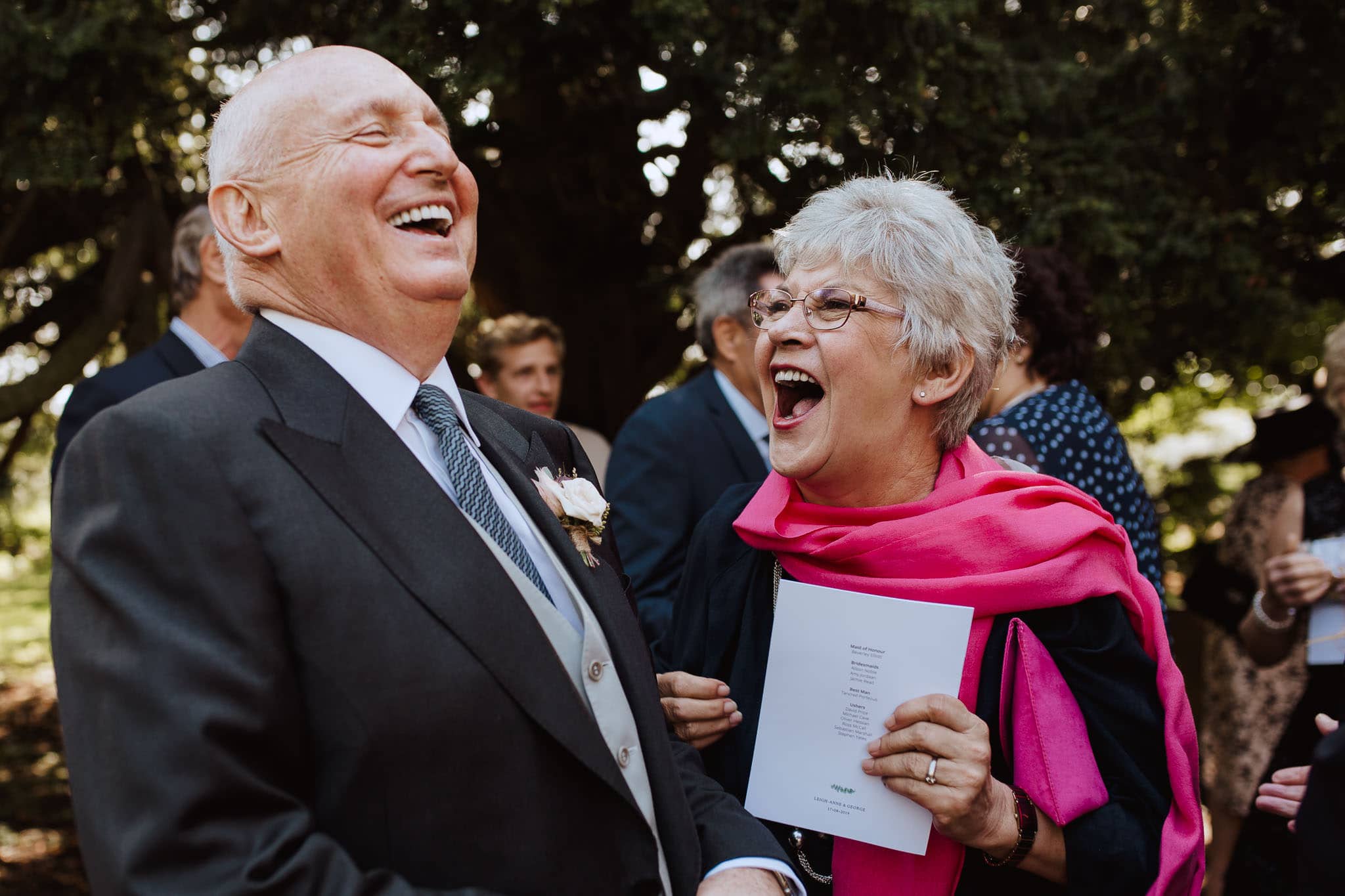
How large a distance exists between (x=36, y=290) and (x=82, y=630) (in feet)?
21.3

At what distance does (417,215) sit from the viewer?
1.74 metres

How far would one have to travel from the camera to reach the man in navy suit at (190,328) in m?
3.68

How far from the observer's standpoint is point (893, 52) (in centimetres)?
420

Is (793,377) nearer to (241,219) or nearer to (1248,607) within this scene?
(241,219)

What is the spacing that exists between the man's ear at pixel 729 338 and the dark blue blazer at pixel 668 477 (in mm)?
170

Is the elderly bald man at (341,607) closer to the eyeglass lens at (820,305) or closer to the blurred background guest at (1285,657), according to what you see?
the eyeglass lens at (820,305)

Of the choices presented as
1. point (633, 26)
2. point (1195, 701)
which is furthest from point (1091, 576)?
point (1195, 701)

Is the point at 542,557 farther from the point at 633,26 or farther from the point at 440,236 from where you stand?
the point at 633,26

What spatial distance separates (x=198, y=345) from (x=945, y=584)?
2.89 meters

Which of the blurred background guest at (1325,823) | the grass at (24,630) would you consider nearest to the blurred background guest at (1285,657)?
the blurred background guest at (1325,823)

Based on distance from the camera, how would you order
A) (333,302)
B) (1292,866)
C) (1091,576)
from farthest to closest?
(1292,866)
(1091,576)
(333,302)

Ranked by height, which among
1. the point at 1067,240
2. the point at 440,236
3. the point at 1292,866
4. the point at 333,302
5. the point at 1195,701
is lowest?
the point at 1195,701

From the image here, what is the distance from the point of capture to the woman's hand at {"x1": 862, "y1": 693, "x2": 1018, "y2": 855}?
1.94m

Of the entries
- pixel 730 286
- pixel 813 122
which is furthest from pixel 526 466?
pixel 813 122
